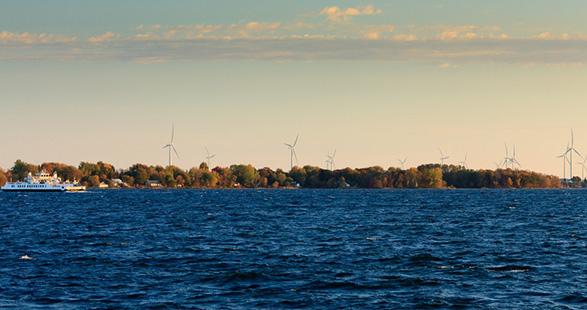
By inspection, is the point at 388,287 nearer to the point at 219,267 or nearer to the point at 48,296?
the point at 219,267

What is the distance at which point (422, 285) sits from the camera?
64938mm

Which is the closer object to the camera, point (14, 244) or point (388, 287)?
point (388, 287)

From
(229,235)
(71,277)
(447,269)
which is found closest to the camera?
(71,277)

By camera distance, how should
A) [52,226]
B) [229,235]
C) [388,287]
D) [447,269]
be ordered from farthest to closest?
[52,226], [229,235], [447,269], [388,287]

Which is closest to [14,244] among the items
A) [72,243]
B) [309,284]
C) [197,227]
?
[72,243]

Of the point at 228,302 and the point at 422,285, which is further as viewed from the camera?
the point at 422,285

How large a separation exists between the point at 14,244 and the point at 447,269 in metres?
45.6

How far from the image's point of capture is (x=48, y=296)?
58812 millimetres

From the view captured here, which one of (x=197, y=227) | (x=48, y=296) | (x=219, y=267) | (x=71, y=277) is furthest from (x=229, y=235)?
(x=48, y=296)

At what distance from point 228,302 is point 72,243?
45.9 meters

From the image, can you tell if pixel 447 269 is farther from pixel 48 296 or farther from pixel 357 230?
pixel 357 230

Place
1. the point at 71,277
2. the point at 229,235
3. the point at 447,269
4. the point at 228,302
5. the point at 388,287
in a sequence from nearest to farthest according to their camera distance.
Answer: the point at 228,302, the point at 388,287, the point at 71,277, the point at 447,269, the point at 229,235

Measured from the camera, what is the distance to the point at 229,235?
112562 mm

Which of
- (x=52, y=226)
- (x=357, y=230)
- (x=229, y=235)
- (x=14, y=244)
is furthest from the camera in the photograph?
(x=52, y=226)
